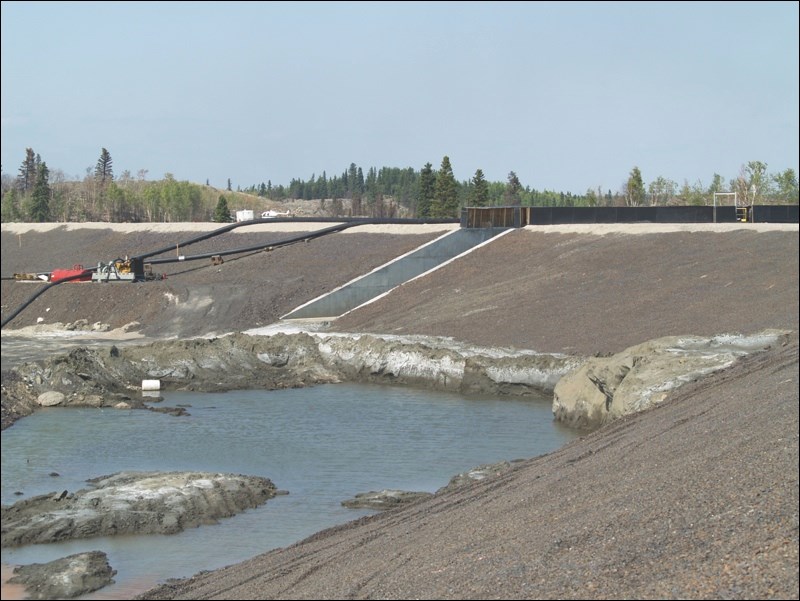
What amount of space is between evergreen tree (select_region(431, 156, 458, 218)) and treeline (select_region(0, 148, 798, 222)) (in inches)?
2.6

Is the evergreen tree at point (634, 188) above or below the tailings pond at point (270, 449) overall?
above

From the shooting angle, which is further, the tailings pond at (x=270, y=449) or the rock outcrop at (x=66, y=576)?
the tailings pond at (x=270, y=449)

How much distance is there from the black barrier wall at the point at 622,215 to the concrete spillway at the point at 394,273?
38.1 inches

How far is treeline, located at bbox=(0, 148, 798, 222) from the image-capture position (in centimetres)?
6498

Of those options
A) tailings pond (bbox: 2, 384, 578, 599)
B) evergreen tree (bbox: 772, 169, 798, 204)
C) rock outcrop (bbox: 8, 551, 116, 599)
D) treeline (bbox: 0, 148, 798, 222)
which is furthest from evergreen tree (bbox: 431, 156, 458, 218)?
rock outcrop (bbox: 8, 551, 116, 599)

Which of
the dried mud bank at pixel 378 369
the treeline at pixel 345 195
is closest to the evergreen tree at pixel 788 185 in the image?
the treeline at pixel 345 195

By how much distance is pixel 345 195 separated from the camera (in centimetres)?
11469

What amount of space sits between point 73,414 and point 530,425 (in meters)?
10.9

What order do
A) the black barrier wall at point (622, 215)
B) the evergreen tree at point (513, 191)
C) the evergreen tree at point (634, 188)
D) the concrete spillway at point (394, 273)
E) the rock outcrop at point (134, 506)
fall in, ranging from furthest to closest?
the evergreen tree at point (513, 191) → the evergreen tree at point (634, 188) → the black barrier wall at point (622, 215) → the concrete spillway at point (394, 273) → the rock outcrop at point (134, 506)

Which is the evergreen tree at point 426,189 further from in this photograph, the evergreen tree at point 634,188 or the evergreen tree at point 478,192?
the evergreen tree at point 634,188

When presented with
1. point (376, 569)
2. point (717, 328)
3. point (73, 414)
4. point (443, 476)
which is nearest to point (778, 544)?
point (376, 569)

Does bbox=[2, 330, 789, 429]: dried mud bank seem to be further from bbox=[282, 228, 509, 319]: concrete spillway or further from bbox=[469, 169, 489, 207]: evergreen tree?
bbox=[469, 169, 489, 207]: evergreen tree

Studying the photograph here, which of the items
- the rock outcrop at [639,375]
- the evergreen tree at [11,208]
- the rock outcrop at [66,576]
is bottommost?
the rock outcrop at [66,576]

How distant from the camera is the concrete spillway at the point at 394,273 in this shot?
135ft
